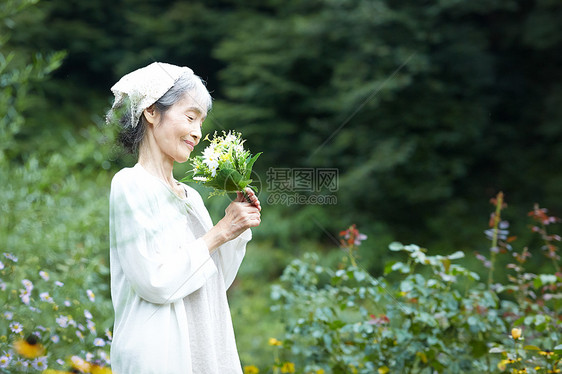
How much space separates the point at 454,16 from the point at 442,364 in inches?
222

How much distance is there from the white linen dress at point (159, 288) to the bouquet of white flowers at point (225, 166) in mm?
109

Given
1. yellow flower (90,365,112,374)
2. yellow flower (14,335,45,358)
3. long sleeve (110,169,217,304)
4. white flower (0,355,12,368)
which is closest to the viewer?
long sleeve (110,169,217,304)

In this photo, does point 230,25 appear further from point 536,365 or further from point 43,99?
point 536,365

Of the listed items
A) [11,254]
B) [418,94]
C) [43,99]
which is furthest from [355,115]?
[11,254]

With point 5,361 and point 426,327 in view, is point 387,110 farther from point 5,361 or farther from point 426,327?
point 5,361

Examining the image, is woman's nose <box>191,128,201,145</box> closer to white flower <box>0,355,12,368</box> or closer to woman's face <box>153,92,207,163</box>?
woman's face <box>153,92,207,163</box>

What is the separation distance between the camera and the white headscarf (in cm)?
164

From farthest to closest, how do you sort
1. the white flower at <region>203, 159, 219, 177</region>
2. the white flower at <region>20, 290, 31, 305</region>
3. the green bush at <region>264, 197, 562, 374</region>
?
the green bush at <region>264, 197, 562, 374</region>
the white flower at <region>20, 290, 31, 305</region>
the white flower at <region>203, 159, 219, 177</region>

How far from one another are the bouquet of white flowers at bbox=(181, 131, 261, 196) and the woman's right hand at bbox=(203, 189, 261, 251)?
0.05 metres

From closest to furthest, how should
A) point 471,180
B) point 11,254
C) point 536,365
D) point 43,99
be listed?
point 11,254
point 536,365
point 471,180
point 43,99

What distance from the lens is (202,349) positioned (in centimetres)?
163

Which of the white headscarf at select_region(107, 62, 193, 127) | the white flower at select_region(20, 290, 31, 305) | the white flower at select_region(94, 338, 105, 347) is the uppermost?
the white headscarf at select_region(107, 62, 193, 127)

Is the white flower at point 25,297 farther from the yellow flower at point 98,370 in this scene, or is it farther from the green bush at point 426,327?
the green bush at point 426,327

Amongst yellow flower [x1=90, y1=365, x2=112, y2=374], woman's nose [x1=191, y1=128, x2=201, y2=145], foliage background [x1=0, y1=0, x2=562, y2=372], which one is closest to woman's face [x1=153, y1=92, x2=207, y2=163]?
woman's nose [x1=191, y1=128, x2=201, y2=145]
